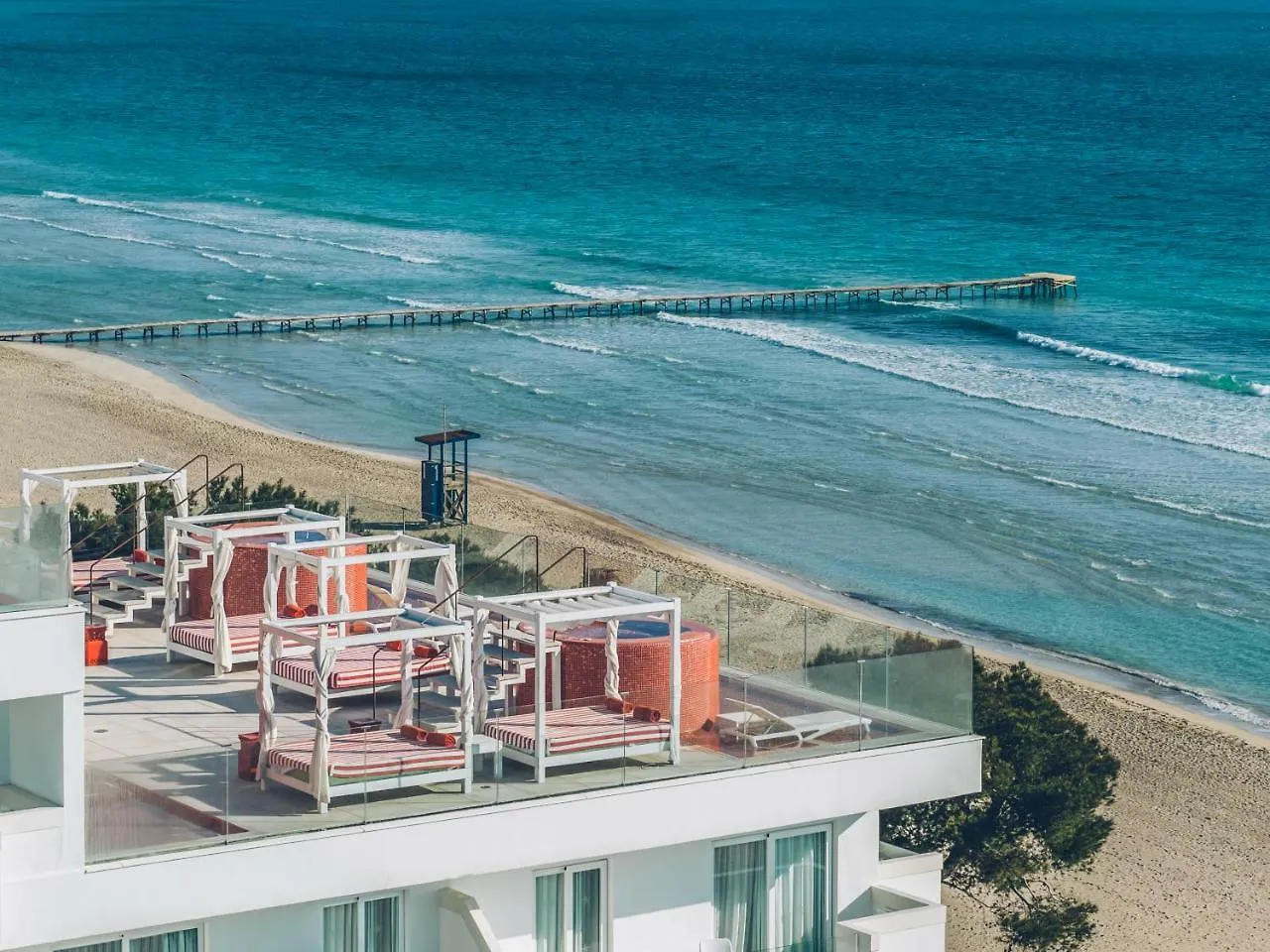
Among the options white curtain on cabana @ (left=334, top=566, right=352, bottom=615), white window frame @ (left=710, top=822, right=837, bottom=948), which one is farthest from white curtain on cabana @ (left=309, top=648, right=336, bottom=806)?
white curtain on cabana @ (left=334, top=566, right=352, bottom=615)

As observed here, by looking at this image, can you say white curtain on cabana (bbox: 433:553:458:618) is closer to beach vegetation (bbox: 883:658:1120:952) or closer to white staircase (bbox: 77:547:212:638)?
white staircase (bbox: 77:547:212:638)

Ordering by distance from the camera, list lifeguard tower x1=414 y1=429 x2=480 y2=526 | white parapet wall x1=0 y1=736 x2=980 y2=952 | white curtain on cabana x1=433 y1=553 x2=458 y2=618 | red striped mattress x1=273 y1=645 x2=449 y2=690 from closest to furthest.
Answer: white parapet wall x1=0 y1=736 x2=980 y2=952, red striped mattress x1=273 y1=645 x2=449 y2=690, white curtain on cabana x1=433 y1=553 x2=458 y2=618, lifeguard tower x1=414 y1=429 x2=480 y2=526

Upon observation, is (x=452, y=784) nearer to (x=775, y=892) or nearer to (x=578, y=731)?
(x=578, y=731)

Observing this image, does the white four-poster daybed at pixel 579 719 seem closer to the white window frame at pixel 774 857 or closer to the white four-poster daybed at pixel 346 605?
the white four-poster daybed at pixel 346 605

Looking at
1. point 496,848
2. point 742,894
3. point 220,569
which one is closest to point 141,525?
point 220,569

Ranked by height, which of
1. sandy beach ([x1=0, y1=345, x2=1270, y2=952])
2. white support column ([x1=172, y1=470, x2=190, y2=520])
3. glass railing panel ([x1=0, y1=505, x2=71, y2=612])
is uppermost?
glass railing panel ([x1=0, y1=505, x2=71, y2=612])

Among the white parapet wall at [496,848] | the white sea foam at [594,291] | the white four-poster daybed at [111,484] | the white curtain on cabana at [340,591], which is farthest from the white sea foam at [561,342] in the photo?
the white parapet wall at [496,848]
